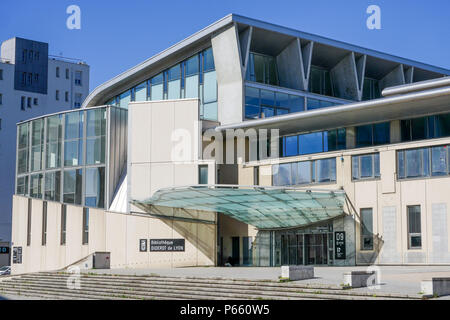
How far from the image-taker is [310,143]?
38.1m

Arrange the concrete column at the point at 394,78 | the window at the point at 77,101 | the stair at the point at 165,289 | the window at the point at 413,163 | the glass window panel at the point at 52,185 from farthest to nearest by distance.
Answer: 1. the window at the point at 77,101
2. the concrete column at the point at 394,78
3. the glass window panel at the point at 52,185
4. the window at the point at 413,163
5. the stair at the point at 165,289

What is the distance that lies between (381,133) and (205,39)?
526 inches

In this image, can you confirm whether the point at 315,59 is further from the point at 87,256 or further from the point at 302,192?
the point at 87,256

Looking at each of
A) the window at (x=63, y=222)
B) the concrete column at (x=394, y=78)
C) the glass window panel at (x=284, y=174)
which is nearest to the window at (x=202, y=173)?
the glass window panel at (x=284, y=174)

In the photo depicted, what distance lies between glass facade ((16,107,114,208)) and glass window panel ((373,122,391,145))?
1638cm

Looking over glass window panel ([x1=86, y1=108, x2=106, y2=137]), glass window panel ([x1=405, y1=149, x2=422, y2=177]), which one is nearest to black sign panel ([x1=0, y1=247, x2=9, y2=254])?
glass window panel ([x1=86, y1=108, x2=106, y2=137])

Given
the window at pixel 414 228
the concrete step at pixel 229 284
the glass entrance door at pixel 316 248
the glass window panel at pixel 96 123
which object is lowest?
the concrete step at pixel 229 284

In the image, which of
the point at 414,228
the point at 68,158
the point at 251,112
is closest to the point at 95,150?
the point at 68,158

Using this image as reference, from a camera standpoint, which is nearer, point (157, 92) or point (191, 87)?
point (191, 87)

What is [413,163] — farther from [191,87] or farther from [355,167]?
[191,87]

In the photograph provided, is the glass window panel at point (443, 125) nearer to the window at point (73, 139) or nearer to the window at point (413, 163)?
the window at point (413, 163)

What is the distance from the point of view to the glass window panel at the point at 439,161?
107 feet

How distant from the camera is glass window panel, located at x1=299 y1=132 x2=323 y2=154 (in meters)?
37.7

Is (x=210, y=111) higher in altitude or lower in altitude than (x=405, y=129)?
higher
